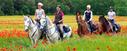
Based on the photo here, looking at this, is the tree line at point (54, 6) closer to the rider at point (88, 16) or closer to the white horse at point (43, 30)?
the rider at point (88, 16)

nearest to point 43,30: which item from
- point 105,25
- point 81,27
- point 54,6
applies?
point 81,27

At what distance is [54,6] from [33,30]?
230 feet

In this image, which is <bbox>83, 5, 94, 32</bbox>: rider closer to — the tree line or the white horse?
the white horse

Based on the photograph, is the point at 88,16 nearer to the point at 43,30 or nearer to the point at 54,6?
the point at 43,30

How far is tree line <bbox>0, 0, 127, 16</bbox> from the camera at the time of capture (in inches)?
3310

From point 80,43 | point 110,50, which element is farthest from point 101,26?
point 110,50

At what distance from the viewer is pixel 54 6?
8900 centimetres

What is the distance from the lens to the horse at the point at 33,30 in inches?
743

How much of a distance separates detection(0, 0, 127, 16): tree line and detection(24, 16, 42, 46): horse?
62518mm

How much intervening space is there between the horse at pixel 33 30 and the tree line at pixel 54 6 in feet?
205

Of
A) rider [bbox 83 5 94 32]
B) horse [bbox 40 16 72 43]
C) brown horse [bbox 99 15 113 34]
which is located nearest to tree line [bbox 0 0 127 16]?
brown horse [bbox 99 15 113 34]

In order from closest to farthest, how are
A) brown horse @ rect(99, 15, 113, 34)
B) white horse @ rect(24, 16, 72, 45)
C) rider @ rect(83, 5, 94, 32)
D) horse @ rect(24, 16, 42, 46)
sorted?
horse @ rect(24, 16, 42, 46)
white horse @ rect(24, 16, 72, 45)
rider @ rect(83, 5, 94, 32)
brown horse @ rect(99, 15, 113, 34)

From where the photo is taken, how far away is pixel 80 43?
45.8 feet

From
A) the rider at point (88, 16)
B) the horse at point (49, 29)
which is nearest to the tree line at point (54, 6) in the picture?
the rider at point (88, 16)
